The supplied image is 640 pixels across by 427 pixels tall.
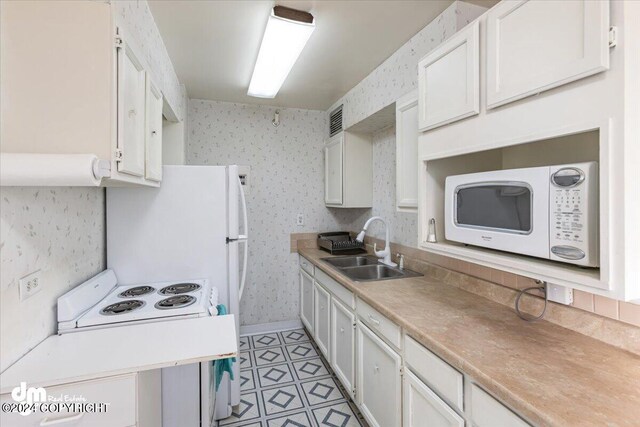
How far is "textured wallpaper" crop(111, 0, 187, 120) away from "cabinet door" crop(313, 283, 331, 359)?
6.35ft

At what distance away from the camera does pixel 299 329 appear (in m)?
3.50

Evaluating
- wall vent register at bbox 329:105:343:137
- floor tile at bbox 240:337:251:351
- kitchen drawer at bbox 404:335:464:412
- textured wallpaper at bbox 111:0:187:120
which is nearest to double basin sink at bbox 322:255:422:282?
kitchen drawer at bbox 404:335:464:412

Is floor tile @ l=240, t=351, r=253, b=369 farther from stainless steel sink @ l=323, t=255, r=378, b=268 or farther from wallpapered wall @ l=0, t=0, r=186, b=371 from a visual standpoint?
wallpapered wall @ l=0, t=0, r=186, b=371

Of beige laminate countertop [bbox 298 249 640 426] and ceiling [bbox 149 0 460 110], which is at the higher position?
ceiling [bbox 149 0 460 110]

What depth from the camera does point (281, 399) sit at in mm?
2246

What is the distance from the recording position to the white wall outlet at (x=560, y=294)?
4.06 feet

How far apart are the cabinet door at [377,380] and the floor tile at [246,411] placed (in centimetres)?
74

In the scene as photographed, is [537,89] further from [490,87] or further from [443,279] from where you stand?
[443,279]

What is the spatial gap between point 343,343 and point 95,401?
1.55 metres

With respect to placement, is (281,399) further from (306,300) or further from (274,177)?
(274,177)

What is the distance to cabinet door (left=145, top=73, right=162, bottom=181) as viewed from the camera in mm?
1419

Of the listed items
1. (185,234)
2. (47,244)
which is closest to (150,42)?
(185,234)

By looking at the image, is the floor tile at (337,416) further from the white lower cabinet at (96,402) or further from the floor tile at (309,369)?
the white lower cabinet at (96,402)

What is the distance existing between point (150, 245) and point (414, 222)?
188 centimetres
